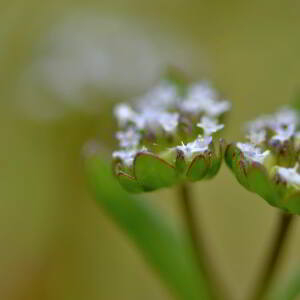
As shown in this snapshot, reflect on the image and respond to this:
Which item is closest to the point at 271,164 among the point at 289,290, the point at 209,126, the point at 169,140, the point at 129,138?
the point at 209,126

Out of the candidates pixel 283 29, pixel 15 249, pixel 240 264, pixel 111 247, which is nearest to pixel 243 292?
pixel 240 264

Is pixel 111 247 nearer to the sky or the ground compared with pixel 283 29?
nearer to the ground

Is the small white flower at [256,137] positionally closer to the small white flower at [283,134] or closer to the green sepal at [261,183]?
the small white flower at [283,134]

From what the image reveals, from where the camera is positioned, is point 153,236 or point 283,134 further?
point 153,236

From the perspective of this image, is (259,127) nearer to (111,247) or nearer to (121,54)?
(111,247)

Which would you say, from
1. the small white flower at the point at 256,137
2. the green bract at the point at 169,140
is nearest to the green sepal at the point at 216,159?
the green bract at the point at 169,140

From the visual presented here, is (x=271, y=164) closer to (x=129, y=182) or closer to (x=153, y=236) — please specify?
(x=129, y=182)
